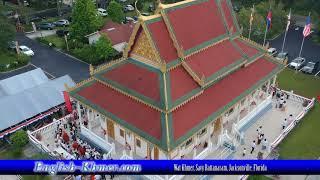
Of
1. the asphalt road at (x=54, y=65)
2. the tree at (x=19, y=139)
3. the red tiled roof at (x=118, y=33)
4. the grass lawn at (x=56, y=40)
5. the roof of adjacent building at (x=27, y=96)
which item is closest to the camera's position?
the tree at (x=19, y=139)

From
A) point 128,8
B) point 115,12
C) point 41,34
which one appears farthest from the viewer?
point 128,8

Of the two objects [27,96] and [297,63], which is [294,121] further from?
[27,96]

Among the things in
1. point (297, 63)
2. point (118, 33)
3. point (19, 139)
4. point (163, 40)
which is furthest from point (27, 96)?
point (297, 63)

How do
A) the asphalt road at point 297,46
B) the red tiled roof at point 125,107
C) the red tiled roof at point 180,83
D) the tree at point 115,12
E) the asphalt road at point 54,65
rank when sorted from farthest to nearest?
the tree at point 115,12 → the asphalt road at point 297,46 → the asphalt road at point 54,65 → the red tiled roof at point 180,83 → the red tiled roof at point 125,107

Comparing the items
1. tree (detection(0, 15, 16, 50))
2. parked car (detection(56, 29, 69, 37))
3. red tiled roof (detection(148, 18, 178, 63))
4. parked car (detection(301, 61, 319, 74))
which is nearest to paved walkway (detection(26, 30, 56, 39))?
parked car (detection(56, 29, 69, 37))

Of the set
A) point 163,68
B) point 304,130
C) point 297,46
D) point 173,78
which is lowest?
point 304,130

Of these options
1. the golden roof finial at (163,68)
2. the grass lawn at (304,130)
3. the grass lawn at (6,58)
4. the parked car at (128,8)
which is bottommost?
the grass lawn at (304,130)

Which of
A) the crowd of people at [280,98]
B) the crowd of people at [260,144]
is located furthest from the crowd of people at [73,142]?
the crowd of people at [280,98]

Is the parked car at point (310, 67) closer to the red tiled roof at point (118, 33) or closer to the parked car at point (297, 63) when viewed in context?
the parked car at point (297, 63)
